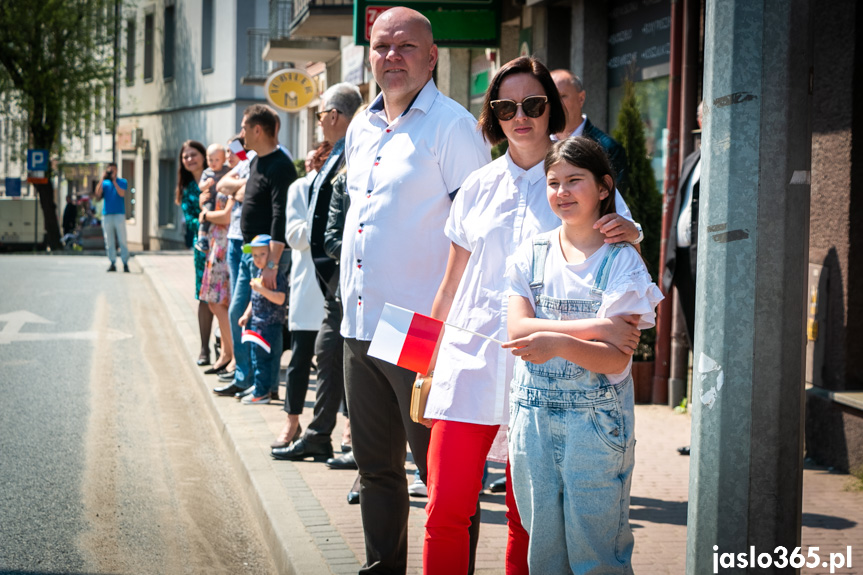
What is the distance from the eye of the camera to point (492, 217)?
3500 millimetres

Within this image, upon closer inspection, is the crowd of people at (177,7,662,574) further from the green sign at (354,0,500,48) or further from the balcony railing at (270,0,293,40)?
the balcony railing at (270,0,293,40)

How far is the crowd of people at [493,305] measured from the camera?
3033 mm

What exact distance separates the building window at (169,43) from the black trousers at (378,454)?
126 feet

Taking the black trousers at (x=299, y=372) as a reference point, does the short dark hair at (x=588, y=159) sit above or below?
above

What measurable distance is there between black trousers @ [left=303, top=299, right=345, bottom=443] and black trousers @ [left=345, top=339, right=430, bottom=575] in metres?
1.58

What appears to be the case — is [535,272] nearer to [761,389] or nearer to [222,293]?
[761,389]

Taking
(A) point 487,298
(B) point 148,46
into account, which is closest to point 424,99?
(A) point 487,298

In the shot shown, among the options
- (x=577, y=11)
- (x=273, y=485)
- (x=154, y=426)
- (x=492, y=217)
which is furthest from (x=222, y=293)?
(x=492, y=217)

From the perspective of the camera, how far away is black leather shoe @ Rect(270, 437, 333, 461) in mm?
6359

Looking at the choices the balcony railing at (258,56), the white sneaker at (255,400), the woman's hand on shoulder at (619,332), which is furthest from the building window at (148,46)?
the woman's hand on shoulder at (619,332)

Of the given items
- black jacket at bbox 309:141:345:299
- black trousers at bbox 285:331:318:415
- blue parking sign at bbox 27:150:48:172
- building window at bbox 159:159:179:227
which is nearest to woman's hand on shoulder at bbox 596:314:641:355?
black jacket at bbox 309:141:345:299

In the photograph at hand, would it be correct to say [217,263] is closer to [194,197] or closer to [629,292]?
[194,197]

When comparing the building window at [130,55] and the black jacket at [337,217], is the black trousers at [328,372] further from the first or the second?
the building window at [130,55]

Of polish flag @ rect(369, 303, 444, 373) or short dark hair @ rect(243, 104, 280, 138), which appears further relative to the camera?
short dark hair @ rect(243, 104, 280, 138)
